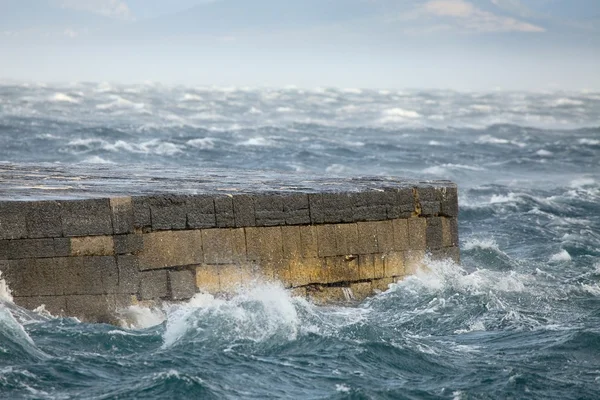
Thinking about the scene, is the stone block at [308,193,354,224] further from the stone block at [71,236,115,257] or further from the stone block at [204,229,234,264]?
the stone block at [71,236,115,257]

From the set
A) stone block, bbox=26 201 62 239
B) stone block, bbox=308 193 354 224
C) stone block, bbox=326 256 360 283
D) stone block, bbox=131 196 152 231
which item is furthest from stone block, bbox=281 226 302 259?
stone block, bbox=26 201 62 239

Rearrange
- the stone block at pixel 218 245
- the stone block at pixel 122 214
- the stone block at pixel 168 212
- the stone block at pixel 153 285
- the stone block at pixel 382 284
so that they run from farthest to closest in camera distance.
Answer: the stone block at pixel 382 284 < the stone block at pixel 218 245 < the stone block at pixel 168 212 < the stone block at pixel 153 285 < the stone block at pixel 122 214

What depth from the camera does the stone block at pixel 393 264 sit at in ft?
40.8

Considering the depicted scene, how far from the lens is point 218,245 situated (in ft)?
36.9

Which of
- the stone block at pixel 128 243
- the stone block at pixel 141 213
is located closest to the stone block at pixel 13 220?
the stone block at pixel 128 243

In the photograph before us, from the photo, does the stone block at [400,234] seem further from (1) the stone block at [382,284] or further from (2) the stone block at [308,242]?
(2) the stone block at [308,242]

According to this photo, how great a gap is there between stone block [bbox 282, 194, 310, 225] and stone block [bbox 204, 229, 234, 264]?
686 millimetres

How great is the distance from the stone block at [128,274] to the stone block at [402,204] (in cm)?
304

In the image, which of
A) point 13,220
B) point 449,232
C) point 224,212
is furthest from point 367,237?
point 13,220

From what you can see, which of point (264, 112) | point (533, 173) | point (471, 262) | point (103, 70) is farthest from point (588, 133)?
point (103, 70)

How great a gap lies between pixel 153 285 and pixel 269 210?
1.49 metres

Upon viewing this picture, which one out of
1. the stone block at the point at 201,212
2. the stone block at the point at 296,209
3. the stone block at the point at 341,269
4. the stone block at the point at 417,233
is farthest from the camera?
the stone block at the point at 417,233

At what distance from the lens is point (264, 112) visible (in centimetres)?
5950

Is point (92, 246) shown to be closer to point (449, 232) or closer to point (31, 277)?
point (31, 277)
